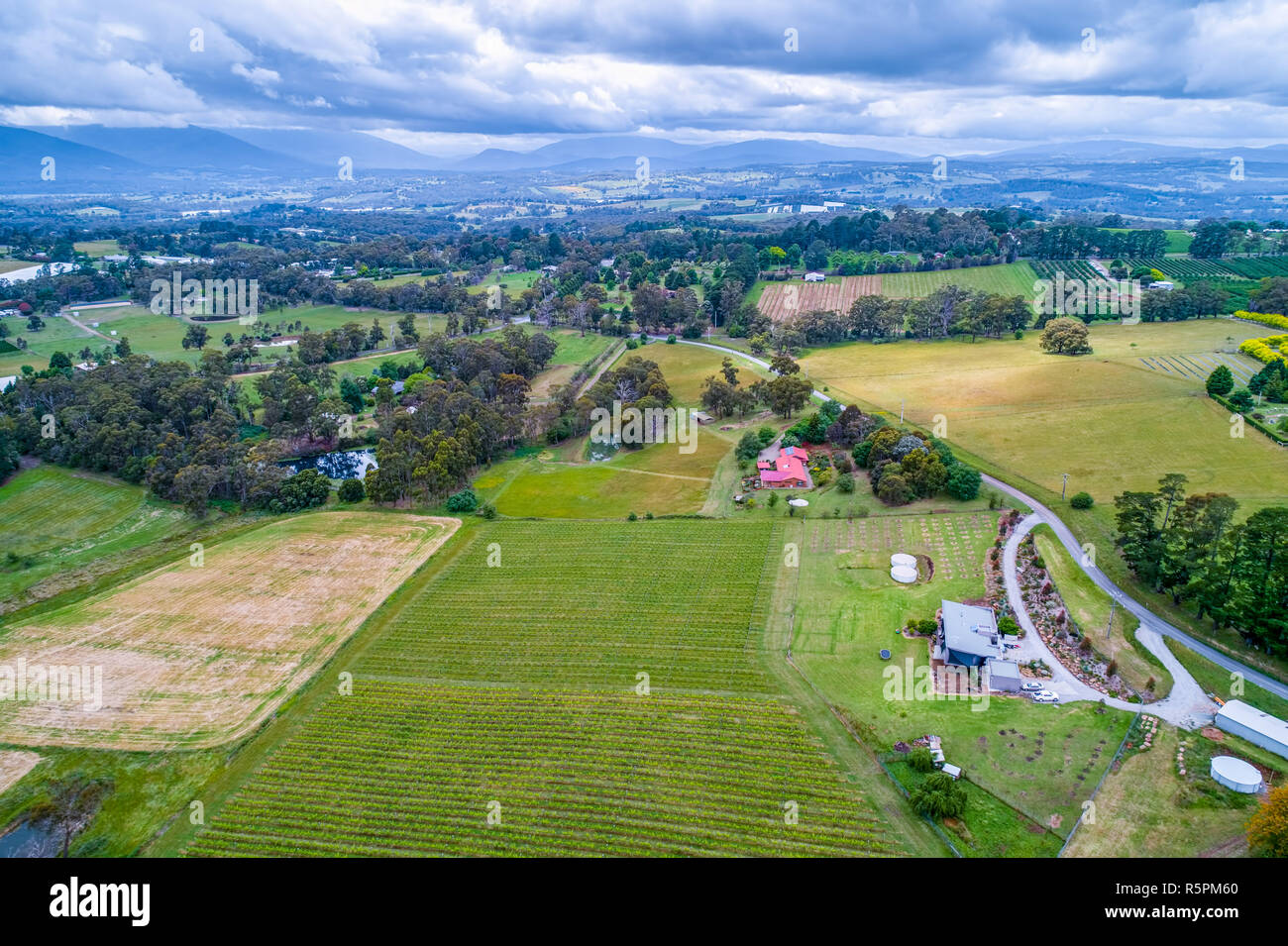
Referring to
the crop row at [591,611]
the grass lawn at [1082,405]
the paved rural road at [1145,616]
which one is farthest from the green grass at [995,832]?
the grass lawn at [1082,405]

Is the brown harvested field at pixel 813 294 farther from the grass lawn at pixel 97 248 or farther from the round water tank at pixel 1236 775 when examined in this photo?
the grass lawn at pixel 97 248

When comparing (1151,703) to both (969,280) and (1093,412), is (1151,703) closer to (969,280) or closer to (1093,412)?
(1093,412)

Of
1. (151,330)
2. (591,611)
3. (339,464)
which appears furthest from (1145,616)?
(151,330)

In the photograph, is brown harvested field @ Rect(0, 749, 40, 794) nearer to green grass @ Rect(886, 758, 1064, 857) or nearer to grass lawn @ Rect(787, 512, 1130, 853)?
grass lawn @ Rect(787, 512, 1130, 853)

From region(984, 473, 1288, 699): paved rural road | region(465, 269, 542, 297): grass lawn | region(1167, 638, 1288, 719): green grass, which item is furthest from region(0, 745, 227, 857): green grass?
region(465, 269, 542, 297): grass lawn
